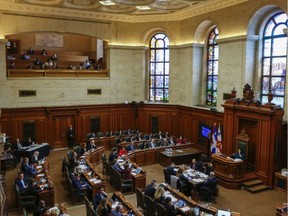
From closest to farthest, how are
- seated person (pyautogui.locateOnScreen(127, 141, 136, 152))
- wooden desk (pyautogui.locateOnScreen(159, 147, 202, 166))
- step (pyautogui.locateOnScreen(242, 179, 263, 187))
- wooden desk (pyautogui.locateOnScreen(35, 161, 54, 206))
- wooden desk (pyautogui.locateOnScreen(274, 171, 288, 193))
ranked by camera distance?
wooden desk (pyautogui.locateOnScreen(35, 161, 54, 206))
wooden desk (pyautogui.locateOnScreen(274, 171, 288, 193))
step (pyautogui.locateOnScreen(242, 179, 263, 187))
wooden desk (pyautogui.locateOnScreen(159, 147, 202, 166))
seated person (pyautogui.locateOnScreen(127, 141, 136, 152))

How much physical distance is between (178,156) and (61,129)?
8170 millimetres

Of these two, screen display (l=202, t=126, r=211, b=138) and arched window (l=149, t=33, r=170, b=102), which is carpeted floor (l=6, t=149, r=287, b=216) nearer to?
screen display (l=202, t=126, r=211, b=138)

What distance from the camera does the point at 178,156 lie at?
1625 centimetres

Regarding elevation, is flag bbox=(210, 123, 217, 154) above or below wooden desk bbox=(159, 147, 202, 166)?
above

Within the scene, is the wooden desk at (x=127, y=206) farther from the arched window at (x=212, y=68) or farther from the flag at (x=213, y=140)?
the arched window at (x=212, y=68)

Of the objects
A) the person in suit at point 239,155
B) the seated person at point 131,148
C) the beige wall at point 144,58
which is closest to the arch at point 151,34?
the beige wall at point 144,58

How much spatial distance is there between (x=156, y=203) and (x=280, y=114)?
22.6ft

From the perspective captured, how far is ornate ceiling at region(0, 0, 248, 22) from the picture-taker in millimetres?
17047

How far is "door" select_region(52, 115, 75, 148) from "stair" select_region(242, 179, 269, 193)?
11.8 metres

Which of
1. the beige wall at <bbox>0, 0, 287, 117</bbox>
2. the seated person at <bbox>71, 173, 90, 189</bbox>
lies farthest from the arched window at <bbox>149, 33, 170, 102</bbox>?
the seated person at <bbox>71, 173, 90, 189</bbox>

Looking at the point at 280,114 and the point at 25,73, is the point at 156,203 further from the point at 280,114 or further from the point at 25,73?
the point at 25,73

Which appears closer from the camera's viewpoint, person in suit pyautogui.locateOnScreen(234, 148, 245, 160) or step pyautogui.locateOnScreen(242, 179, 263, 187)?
step pyautogui.locateOnScreen(242, 179, 263, 187)

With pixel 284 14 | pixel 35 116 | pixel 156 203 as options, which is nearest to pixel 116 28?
pixel 35 116

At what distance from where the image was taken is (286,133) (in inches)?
512
